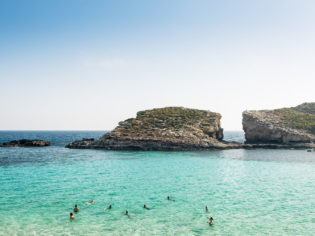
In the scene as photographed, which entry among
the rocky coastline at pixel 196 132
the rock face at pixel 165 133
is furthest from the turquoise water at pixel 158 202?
the rocky coastline at pixel 196 132

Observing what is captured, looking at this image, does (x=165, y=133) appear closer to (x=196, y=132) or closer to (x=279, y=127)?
(x=196, y=132)

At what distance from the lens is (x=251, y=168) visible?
36.9 m

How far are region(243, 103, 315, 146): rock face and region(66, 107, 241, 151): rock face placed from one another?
989 cm

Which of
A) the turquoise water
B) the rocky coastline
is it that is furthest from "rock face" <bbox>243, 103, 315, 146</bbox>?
the turquoise water

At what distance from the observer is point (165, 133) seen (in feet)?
219

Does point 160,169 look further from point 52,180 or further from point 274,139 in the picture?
point 274,139

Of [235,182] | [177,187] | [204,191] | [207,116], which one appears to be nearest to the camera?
[204,191]

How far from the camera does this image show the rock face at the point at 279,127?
2712 inches

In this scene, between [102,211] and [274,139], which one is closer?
[102,211]

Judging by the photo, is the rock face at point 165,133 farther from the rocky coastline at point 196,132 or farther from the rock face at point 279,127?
the rock face at point 279,127

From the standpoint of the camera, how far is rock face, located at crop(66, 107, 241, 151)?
205 feet

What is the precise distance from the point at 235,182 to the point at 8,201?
856 inches

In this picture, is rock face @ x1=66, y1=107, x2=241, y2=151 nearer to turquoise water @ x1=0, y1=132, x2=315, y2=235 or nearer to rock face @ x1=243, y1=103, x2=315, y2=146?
rock face @ x1=243, y1=103, x2=315, y2=146

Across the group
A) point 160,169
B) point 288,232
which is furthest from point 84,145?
point 288,232
